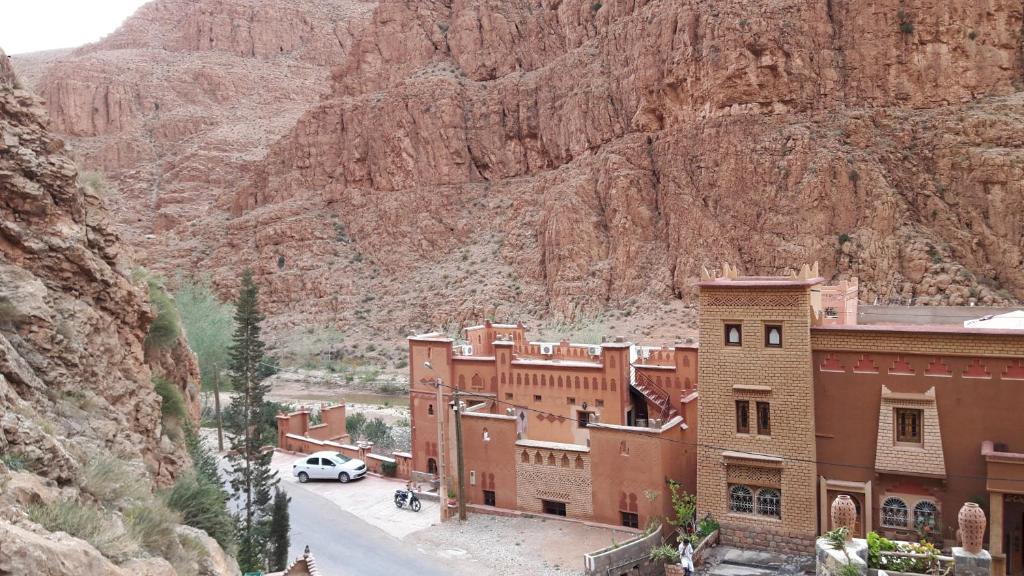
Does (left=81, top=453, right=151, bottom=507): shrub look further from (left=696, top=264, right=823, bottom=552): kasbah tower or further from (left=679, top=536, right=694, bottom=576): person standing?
(left=696, top=264, right=823, bottom=552): kasbah tower

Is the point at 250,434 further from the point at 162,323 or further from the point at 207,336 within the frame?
the point at 207,336

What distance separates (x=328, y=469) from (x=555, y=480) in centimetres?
911

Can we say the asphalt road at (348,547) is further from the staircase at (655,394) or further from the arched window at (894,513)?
the arched window at (894,513)

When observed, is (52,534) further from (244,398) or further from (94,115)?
(94,115)

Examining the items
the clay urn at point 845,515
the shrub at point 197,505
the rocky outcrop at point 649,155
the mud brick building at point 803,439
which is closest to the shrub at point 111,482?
the shrub at point 197,505

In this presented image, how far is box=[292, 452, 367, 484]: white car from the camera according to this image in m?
24.6

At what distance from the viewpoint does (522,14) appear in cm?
7012

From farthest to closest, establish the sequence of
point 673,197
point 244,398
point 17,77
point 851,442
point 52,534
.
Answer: point 673,197
point 244,398
point 851,442
point 17,77
point 52,534

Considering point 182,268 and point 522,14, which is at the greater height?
point 522,14

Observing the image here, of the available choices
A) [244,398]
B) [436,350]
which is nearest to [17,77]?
[244,398]

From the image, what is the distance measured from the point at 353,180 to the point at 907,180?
46.9 m

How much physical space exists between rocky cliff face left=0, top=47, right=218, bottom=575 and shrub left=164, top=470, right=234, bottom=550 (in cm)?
31

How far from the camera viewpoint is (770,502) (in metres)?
16.2

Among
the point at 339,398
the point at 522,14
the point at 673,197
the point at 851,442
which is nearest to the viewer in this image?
the point at 851,442
